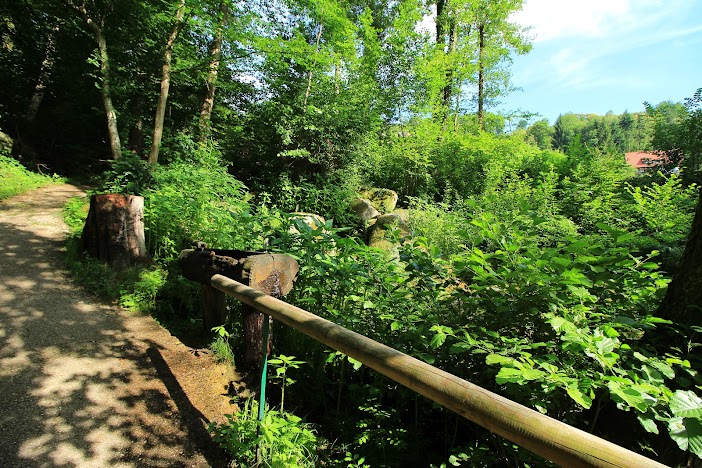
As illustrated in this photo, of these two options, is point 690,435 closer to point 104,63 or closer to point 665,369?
point 665,369

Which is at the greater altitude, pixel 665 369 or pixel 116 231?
pixel 116 231

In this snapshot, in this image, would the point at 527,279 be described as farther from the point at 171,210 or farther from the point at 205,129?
the point at 205,129

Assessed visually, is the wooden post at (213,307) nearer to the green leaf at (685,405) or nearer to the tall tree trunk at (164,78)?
the green leaf at (685,405)

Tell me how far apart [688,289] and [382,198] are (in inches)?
337

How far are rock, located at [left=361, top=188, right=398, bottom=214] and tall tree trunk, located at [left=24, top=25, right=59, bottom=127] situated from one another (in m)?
11.1

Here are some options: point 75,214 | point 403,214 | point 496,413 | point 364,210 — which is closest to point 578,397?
point 496,413

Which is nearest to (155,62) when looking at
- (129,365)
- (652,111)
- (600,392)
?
(129,365)

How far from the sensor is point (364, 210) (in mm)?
9367

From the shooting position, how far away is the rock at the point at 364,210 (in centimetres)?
924

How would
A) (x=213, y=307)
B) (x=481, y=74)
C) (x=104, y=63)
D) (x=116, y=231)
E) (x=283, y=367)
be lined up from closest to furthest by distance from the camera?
(x=283, y=367), (x=213, y=307), (x=116, y=231), (x=104, y=63), (x=481, y=74)

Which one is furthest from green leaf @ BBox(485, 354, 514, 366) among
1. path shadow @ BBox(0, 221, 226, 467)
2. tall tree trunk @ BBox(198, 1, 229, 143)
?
tall tree trunk @ BBox(198, 1, 229, 143)

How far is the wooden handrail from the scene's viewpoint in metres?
0.79

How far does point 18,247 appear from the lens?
4.96m

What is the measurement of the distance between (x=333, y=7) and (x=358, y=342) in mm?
10555
